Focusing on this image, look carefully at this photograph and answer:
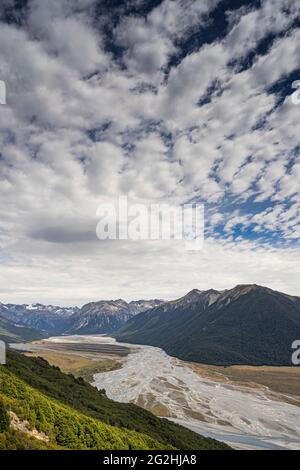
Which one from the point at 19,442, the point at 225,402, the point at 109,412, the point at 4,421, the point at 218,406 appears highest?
the point at 4,421

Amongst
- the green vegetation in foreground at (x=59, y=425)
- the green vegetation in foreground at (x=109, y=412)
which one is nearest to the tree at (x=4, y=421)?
the green vegetation in foreground at (x=59, y=425)

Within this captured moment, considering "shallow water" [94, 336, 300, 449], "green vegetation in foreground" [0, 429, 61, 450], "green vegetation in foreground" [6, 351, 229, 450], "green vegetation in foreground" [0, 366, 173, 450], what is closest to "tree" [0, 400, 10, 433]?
"green vegetation in foreground" [0, 429, 61, 450]

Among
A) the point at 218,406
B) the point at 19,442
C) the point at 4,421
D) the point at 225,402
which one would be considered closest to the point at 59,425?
the point at 4,421

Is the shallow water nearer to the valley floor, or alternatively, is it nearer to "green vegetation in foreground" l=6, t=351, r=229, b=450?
the valley floor

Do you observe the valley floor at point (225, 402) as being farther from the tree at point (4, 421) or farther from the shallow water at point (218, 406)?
the tree at point (4, 421)

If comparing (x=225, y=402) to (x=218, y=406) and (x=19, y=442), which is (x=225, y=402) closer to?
(x=218, y=406)

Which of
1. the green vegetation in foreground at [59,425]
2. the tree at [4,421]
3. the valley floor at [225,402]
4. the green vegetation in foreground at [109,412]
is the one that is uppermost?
the tree at [4,421]

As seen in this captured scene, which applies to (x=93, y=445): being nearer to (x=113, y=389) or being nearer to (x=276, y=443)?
(x=276, y=443)
